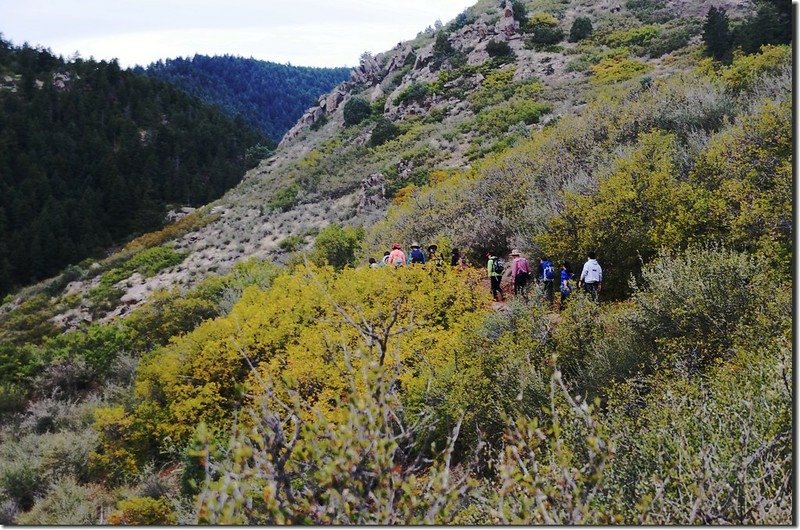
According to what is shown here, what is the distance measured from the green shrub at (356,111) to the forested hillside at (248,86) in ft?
308

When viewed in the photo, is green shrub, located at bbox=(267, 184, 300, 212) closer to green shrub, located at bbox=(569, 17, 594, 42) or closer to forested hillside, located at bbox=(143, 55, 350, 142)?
green shrub, located at bbox=(569, 17, 594, 42)

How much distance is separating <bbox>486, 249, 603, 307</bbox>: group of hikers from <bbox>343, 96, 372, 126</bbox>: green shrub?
105ft

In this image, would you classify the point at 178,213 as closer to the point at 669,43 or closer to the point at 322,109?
the point at 322,109

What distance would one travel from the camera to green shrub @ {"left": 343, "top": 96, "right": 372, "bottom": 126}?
4128 cm

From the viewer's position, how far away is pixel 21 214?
4991 cm

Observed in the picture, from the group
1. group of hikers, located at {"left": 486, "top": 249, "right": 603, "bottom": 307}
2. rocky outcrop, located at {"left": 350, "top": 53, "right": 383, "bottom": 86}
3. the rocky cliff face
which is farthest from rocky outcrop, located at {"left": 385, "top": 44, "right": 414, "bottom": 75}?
group of hikers, located at {"left": 486, "top": 249, "right": 603, "bottom": 307}

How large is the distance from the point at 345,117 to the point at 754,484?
40929mm

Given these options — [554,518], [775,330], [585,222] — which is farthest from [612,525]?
[585,222]

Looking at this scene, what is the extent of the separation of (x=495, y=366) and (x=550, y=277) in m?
2.98

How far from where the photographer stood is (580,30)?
38594mm

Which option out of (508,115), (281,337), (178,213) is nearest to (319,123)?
(178,213)

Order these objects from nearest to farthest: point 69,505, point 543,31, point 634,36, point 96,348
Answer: point 69,505
point 96,348
point 634,36
point 543,31

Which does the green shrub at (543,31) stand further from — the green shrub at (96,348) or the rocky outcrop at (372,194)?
the green shrub at (96,348)

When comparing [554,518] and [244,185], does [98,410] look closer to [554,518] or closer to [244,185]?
[554,518]
